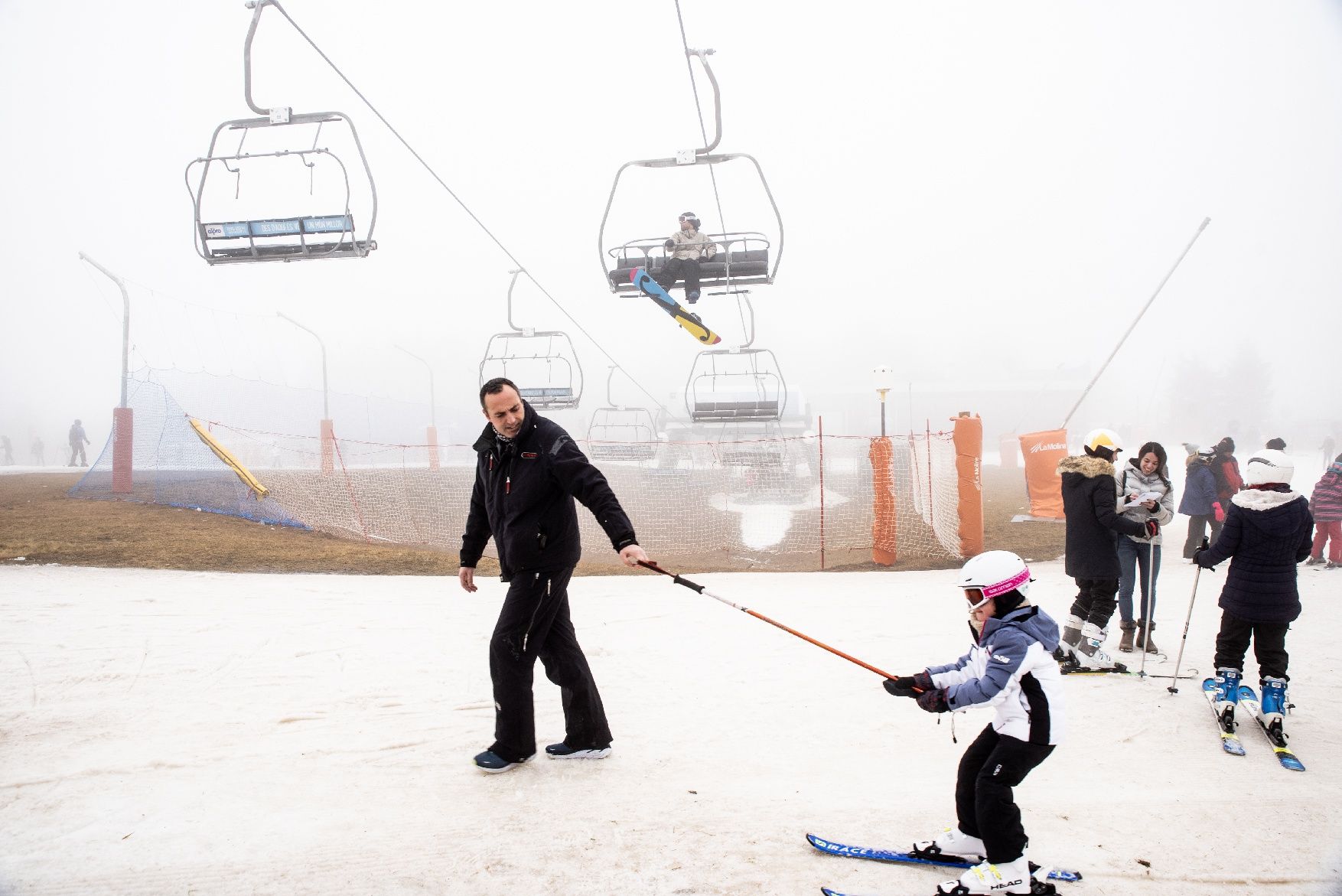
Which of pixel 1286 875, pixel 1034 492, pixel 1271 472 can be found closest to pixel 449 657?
pixel 1286 875

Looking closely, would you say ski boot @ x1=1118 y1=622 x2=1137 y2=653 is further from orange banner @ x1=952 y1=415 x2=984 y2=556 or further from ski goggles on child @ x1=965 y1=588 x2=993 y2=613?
orange banner @ x1=952 y1=415 x2=984 y2=556

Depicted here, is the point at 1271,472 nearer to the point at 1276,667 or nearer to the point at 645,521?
the point at 1276,667

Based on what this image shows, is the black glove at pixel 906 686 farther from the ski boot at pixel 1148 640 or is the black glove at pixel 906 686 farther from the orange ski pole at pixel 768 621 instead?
the ski boot at pixel 1148 640

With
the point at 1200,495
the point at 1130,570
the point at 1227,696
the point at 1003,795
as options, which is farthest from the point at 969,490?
the point at 1003,795

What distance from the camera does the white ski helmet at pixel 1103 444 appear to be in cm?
541

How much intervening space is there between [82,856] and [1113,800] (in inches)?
161

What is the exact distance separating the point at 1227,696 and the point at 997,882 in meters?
2.41

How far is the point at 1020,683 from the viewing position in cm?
273

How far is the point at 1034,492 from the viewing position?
15.9 metres

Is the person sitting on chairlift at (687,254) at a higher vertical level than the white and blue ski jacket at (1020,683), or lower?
higher

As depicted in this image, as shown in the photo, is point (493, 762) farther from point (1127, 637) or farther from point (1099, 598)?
point (1127, 637)

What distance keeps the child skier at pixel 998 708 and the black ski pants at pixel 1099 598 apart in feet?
9.49

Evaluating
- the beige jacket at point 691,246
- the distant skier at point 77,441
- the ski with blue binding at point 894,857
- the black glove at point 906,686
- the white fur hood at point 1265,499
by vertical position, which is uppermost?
the beige jacket at point 691,246

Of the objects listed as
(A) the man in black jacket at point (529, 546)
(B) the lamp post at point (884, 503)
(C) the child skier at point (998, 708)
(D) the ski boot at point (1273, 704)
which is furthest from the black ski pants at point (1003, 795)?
(B) the lamp post at point (884, 503)
